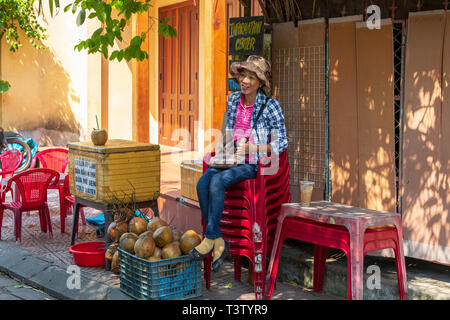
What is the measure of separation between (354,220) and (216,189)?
1.16m

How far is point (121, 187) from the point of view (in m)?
6.27

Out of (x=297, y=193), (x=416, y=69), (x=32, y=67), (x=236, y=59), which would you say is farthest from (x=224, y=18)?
(x=32, y=67)

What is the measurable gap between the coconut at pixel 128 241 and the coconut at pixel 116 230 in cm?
47

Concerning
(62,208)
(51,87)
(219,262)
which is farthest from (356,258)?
(51,87)

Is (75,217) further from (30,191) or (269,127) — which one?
(269,127)

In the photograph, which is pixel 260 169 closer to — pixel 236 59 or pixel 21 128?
pixel 236 59

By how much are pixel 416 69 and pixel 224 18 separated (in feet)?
16.2

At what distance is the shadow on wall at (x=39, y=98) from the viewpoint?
48.6ft

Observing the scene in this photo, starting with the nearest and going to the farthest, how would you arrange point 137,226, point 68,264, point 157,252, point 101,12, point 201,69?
1. point 157,252
2. point 137,226
3. point 101,12
4. point 68,264
5. point 201,69

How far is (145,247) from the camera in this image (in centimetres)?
527

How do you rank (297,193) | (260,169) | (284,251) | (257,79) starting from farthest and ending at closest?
(297,193)
(284,251)
(257,79)
(260,169)

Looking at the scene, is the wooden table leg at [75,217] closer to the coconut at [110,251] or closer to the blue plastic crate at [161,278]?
the coconut at [110,251]

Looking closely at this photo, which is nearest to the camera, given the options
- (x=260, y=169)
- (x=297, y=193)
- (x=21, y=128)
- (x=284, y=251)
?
(x=260, y=169)

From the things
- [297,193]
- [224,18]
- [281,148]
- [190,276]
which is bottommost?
[190,276]
